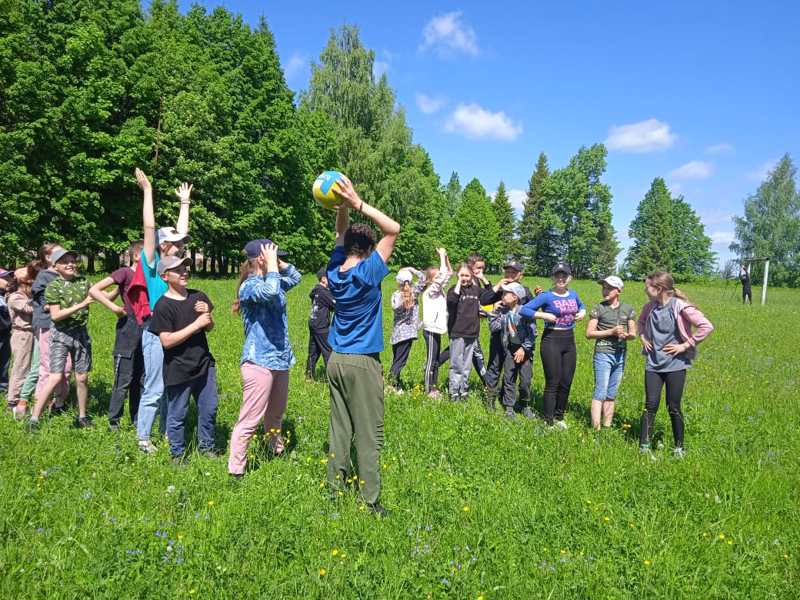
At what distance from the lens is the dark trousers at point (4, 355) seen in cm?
792

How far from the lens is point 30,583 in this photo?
129 inches

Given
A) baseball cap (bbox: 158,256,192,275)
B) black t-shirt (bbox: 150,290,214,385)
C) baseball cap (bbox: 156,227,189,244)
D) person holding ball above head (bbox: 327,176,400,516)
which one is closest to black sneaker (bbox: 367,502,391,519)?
person holding ball above head (bbox: 327,176,400,516)

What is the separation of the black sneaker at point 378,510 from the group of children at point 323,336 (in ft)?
0.12

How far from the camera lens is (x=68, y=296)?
6.20 meters

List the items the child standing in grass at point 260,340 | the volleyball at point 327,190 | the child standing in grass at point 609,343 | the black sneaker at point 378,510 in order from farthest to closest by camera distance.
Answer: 1. the child standing in grass at point 609,343
2. the child standing in grass at point 260,340
3. the black sneaker at point 378,510
4. the volleyball at point 327,190

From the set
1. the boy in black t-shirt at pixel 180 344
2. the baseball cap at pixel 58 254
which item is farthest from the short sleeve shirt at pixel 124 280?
the boy in black t-shirt at pixel 180 344

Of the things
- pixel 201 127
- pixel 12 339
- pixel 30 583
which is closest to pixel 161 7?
pixel 201 127

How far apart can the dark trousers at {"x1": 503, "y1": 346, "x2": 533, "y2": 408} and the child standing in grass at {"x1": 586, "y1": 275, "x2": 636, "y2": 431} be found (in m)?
1.10

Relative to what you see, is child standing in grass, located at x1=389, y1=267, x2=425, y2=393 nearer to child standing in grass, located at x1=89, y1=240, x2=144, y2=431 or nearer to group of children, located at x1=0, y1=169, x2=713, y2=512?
group of children, located at x1=0, y1=169, x2=713, y2=512

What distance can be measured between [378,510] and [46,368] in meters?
4.79

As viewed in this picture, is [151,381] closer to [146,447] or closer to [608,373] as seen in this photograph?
[146,447]

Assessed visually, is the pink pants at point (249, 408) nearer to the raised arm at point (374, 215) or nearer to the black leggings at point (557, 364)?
the raised arm at point (374, 215)

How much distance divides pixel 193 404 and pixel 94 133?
77.1 ft

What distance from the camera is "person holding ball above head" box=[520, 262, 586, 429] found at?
7.29 m
